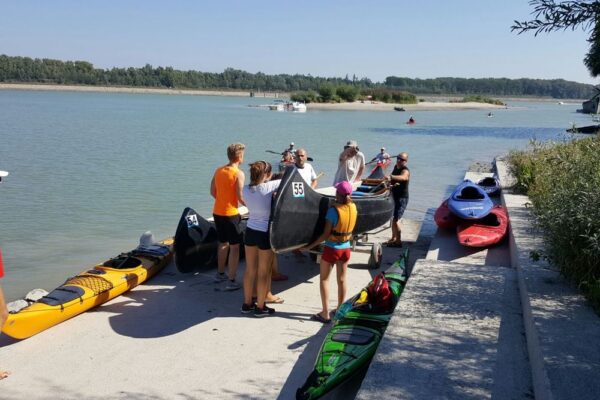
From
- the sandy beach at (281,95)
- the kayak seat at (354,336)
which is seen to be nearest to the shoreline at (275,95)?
the sandy beach at (281,95)

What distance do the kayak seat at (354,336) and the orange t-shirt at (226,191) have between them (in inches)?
91.8

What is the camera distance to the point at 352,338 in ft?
16.2

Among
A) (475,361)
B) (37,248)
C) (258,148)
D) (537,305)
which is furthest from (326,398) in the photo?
(258,148)

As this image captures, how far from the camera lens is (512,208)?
382 inches

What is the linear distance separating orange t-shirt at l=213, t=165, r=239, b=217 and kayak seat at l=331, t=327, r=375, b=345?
2331mm

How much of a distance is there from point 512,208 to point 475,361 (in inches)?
238

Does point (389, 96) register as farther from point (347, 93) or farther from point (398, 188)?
point (398, 188)

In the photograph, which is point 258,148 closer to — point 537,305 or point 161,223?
point 161,223

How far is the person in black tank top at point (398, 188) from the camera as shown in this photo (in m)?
9.21

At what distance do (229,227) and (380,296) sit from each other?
2202mm

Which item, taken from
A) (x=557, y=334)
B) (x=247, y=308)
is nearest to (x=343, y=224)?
(x=247, y=308)

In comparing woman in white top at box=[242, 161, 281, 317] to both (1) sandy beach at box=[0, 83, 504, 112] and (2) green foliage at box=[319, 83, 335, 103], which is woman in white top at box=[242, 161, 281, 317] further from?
(2) green foliage at box=[319, 83, 335, 103]

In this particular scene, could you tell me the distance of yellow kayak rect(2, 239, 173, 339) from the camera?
224 inches

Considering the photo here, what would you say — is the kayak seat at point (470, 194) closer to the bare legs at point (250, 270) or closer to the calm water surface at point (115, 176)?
the calm water surface at point (115, 176)
